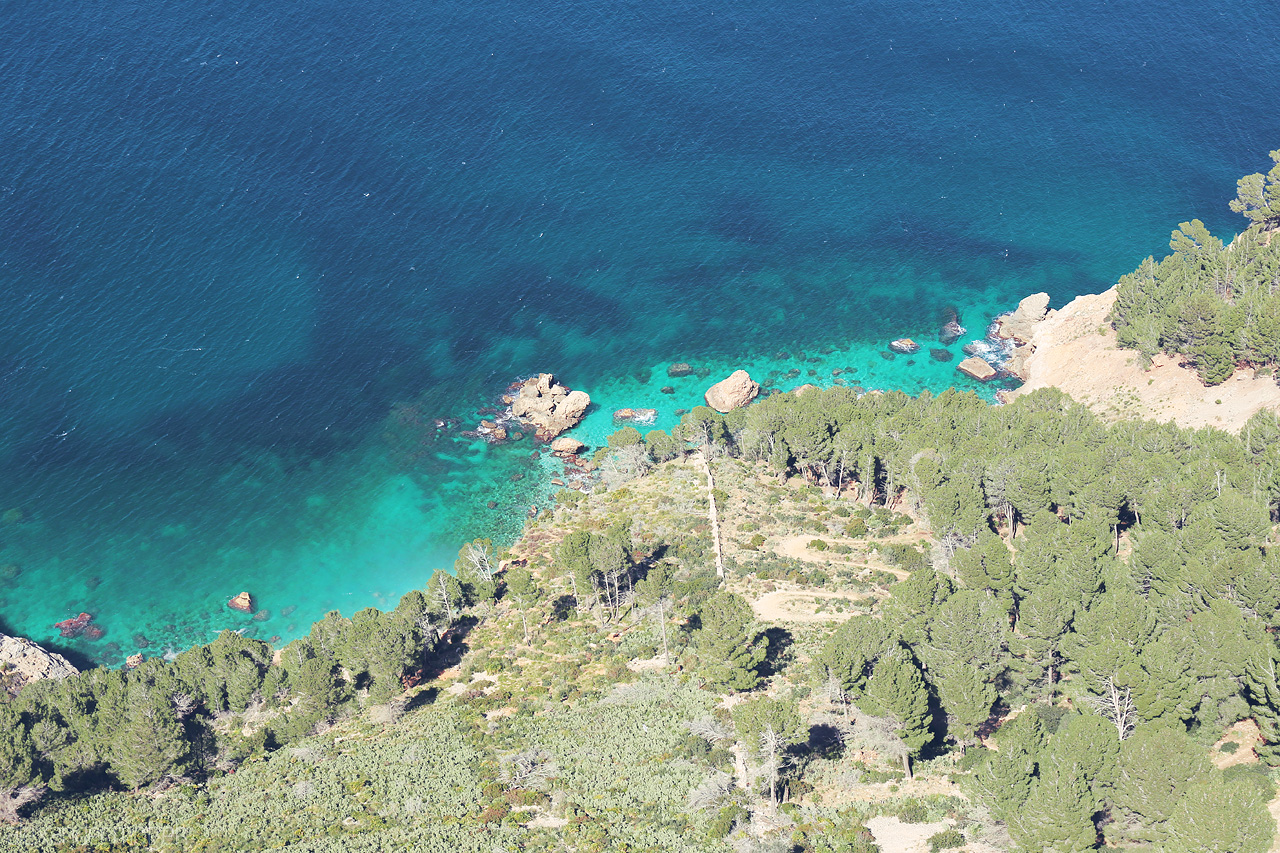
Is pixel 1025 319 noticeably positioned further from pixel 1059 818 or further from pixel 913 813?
pixel 1059 818

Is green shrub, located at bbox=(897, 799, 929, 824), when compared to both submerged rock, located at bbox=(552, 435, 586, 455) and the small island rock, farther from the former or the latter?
the small island rock

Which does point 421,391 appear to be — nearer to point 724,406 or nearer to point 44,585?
point 724,406

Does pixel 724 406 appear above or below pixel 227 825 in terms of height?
above

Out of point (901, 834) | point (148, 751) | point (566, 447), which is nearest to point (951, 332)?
point (566, 447)

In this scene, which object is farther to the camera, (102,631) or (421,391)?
(421,391)

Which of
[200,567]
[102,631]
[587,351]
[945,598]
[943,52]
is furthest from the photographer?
[943,52]

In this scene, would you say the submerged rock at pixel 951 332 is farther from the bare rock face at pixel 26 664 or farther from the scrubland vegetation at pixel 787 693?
the bare rock face at pixel 26 664

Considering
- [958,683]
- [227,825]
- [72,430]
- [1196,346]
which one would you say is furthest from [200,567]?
[1196,346]

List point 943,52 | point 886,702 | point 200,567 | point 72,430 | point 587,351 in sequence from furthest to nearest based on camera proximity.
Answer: point 943,52, point 587,351, point 72,430, point 200,567, point 886,702
